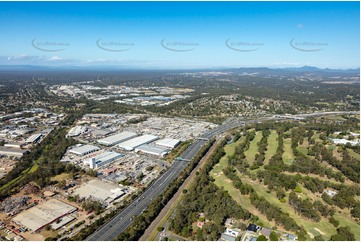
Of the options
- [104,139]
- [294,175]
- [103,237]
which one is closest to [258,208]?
[294,175]

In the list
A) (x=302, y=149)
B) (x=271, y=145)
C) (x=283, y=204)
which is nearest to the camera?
(x=283, y=204)

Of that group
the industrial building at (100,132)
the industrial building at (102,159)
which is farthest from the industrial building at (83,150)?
the industrial building at (100,132)

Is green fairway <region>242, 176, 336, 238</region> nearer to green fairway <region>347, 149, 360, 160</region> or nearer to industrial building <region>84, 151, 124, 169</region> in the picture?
green fairway <region>347, 149, 360, 160</region>

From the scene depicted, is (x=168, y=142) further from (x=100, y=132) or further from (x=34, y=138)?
(x=34, y=138)

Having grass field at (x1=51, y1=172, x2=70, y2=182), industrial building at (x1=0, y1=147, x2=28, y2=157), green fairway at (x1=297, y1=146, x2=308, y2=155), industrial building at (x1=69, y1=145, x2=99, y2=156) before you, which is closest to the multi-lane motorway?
grass field at (x1=51, y1=172, x2=70, y2=182)

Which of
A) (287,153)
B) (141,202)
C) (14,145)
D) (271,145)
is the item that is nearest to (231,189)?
(141,202)
